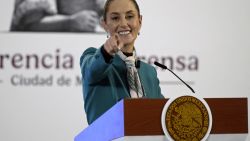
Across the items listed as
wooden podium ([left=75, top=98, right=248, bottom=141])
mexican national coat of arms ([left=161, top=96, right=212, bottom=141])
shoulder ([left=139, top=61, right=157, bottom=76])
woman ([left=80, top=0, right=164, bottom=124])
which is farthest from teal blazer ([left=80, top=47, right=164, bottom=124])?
mexican national coat of arms ([left=161, top=96, right=212, bottom=141])

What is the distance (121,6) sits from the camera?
Answer: 3227mm

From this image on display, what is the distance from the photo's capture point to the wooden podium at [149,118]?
2010 mm

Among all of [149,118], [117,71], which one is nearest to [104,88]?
[117,71]

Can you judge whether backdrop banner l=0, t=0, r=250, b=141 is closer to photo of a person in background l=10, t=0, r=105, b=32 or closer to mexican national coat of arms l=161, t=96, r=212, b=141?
photo of a person in background l=10, t=0, r=105, b=32

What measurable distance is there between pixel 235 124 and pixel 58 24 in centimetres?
215

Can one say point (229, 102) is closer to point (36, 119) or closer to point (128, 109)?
point (128, 109)

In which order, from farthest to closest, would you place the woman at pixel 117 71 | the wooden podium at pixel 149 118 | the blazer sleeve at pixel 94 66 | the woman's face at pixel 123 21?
the woman's face at pixel 123 21 → the woman at pixel 117 71 → the blazer sleeve at pixel 94 66 → the wooden podium at pixel 149 118

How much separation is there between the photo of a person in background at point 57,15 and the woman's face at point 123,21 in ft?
2.84

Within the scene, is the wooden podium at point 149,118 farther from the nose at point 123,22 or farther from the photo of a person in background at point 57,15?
the photo of a person in background at point 57,15

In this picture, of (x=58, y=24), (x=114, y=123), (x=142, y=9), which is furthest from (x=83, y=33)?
(x=114, y=123)

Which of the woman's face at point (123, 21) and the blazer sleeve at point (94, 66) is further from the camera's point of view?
the woman's face at point (123, 21)

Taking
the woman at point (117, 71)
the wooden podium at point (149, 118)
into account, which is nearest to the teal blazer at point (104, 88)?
the woman at point (117, 71)

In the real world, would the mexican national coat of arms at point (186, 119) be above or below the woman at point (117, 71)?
below

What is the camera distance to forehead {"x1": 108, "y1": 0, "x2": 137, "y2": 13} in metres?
3.21
